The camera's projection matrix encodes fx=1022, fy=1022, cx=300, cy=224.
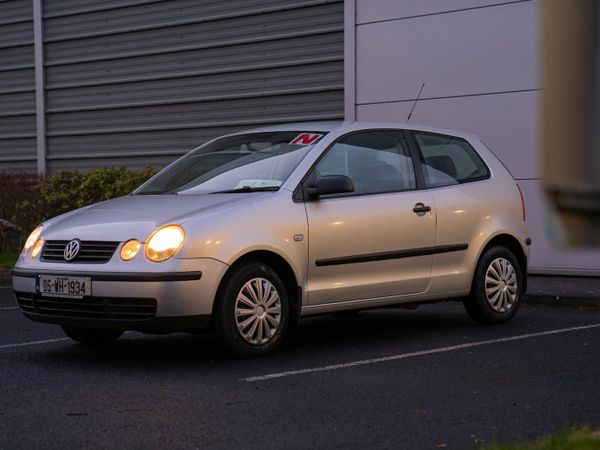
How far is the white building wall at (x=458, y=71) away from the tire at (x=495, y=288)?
440cm

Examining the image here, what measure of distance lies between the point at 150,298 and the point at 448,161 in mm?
3088

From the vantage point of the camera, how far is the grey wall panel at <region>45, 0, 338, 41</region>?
16219mm

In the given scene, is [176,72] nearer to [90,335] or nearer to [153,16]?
[153,16]

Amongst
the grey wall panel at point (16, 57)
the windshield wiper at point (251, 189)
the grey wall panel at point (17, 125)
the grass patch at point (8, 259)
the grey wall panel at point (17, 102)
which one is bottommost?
the grass patch at point (8, 259)

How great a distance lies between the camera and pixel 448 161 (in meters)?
8.18

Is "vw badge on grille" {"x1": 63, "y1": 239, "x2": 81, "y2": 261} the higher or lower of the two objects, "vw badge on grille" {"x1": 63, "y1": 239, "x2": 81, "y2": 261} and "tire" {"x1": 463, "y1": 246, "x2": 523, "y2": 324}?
the higher

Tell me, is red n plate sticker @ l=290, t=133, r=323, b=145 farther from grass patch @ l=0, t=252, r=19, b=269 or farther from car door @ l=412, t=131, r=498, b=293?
grass patch @ l=0, t=252, r=19, b=269

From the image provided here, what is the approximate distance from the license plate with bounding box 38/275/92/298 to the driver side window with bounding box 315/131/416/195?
186 cm

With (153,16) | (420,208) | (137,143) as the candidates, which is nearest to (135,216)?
(420,208)

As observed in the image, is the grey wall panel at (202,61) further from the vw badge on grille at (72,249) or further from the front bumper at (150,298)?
the front bumper at (150,298)

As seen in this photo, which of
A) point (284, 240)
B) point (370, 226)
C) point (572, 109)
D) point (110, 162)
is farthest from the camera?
point (110, 162)

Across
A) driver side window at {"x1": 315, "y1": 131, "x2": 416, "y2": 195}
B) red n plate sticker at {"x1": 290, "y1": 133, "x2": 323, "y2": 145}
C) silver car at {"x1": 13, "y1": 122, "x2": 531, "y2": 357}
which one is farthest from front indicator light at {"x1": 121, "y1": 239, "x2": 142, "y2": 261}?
red n plate sticker at {"x1": 290, "y1": 133, "x2": 323, "y2": 145}

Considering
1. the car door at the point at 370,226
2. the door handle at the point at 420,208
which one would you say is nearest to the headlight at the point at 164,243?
the car door at the point at 370,226

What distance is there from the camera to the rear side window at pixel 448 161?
7.95m
